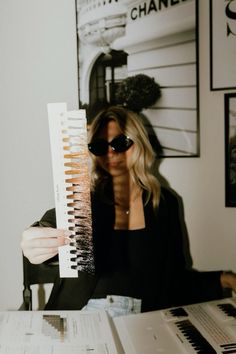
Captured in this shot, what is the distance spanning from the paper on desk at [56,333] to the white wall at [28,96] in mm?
409

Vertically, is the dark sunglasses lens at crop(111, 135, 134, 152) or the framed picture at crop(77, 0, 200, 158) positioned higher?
the framed picture at crop(77, 0, 200, 158)

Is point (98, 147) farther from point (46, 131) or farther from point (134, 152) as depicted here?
point (46, 131)

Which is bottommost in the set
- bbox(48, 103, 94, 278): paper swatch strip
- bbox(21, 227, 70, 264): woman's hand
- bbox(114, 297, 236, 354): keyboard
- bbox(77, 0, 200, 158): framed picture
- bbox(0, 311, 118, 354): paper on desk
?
bbox(114, 297, 236, 354): keyboard

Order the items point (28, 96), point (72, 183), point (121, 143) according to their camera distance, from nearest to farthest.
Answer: point (72, 183) → point (121, 143) → point (28, 96)

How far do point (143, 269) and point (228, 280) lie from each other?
25 cm

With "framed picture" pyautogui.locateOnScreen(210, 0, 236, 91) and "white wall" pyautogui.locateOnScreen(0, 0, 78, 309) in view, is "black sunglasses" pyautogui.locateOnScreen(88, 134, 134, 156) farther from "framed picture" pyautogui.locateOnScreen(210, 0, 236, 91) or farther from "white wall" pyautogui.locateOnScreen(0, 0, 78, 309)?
"framed picture" pyautogui.locateOnScreen(210, 0, 236, 91)

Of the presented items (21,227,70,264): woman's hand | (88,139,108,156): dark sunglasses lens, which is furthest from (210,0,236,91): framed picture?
(21,227,70,264): woman's hand

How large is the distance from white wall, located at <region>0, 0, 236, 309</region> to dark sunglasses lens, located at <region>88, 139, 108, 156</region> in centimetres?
18

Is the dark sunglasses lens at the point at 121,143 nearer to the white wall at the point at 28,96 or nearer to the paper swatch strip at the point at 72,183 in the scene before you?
the white wall at the point at 28,96

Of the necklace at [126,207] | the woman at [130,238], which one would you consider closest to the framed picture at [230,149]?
the woman at [130,238]

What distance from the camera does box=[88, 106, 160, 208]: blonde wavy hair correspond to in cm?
120

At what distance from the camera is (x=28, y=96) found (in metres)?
1.29

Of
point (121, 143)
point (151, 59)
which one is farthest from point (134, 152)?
point (151, 59)

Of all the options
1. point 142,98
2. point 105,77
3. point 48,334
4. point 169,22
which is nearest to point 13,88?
point 105,77
